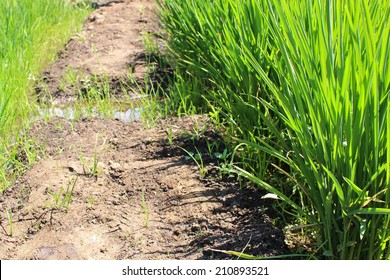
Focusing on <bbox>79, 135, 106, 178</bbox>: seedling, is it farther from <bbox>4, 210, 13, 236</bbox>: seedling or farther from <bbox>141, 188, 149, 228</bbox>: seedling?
<bbox>4, 210, 13, 236</bbox>: seedling

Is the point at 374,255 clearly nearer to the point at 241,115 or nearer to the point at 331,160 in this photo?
the point at 331,160

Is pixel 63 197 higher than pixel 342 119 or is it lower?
lower

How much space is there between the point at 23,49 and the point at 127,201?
1.89 meters

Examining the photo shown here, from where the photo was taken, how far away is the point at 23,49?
4.09 meters

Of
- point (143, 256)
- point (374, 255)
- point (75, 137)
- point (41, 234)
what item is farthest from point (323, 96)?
point (75, 137)

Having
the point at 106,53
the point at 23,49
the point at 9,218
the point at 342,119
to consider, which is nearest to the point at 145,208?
the point at 9,218

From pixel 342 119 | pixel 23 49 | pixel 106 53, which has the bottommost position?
pixel 106 53

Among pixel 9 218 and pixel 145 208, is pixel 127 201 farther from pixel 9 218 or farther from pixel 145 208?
pixel 9 218

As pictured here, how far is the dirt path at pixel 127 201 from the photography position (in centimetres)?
228

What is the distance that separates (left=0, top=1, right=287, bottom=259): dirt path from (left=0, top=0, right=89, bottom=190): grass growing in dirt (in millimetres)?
140

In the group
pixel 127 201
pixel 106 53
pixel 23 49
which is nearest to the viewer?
pixel 127 201

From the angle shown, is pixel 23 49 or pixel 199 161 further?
pixel 23 49

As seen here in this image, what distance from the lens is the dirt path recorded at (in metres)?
2.28

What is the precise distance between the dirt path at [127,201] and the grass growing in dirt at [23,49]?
0.46 feet
